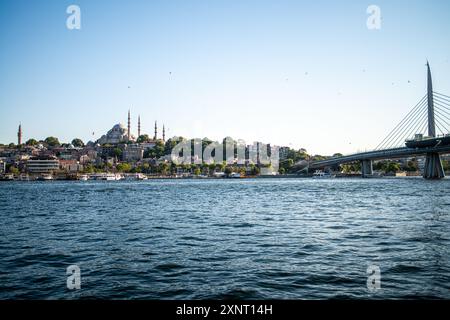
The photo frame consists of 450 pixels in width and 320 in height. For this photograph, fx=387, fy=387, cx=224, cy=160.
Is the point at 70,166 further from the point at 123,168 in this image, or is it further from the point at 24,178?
the point at 24,178

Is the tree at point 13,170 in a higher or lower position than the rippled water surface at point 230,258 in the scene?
higher

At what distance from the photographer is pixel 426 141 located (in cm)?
8125

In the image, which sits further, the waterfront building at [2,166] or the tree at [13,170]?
the waterfront building at [2,166]

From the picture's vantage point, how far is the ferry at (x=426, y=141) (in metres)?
78.0

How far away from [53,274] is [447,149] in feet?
284

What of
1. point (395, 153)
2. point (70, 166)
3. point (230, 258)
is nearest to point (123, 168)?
point (70, 166)

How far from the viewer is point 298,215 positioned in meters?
24.2

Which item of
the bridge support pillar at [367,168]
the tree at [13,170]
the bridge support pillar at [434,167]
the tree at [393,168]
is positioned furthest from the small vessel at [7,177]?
the tree at [393,168]

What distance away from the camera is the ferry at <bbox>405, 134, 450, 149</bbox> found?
78031 mm

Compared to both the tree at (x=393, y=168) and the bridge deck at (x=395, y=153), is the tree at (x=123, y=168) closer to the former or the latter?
the bridge deck at (x=395, y=153)

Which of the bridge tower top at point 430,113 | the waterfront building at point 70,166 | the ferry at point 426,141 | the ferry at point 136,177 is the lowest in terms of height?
the ferry at point 136,177
